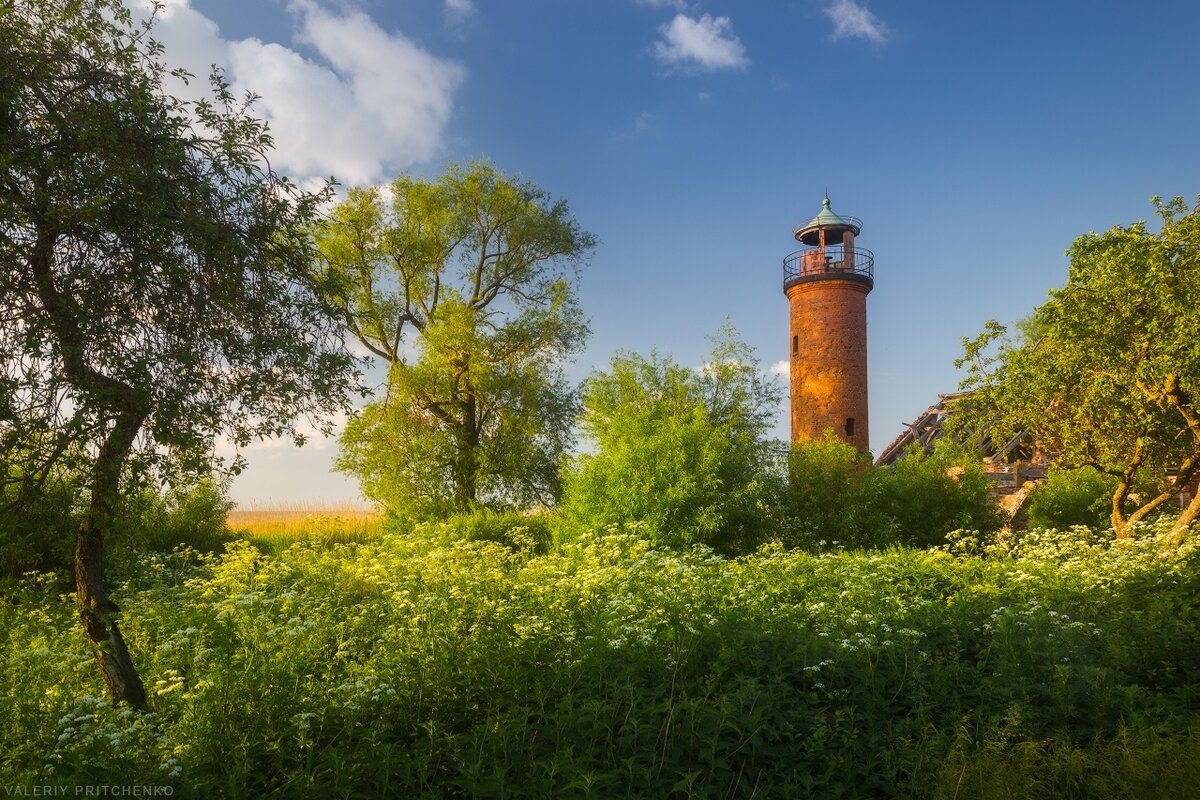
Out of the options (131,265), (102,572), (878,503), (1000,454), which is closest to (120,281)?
(131,265)

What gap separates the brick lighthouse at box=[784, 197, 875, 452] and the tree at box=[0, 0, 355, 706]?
78.2 feet

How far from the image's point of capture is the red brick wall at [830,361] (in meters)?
29.6

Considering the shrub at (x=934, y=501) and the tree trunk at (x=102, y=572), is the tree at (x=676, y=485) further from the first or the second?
the tree trunk at (x=102, y=572)

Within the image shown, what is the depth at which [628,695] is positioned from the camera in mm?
5922

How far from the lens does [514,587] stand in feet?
31.4

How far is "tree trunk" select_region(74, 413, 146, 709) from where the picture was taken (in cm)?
669

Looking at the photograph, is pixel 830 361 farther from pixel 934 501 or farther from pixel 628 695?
pixel 628 695

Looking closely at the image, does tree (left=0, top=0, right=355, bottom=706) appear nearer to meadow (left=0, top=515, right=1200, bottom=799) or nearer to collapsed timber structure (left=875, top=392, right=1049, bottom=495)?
meadow (left=0, top=515, right=1200, bottom=799)

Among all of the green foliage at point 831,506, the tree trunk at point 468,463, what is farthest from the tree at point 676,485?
the tree trunk at point 468,463

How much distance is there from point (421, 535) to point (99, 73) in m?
11.9

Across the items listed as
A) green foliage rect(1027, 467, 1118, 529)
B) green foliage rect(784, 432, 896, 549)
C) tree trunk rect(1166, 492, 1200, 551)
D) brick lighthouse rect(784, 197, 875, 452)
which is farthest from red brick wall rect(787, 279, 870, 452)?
tree trunk rect(1166, 492, 1200, 551)

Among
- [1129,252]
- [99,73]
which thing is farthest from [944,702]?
[1129,252]

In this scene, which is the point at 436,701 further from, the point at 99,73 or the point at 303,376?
the point at 99,73

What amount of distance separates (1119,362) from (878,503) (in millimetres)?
6222
